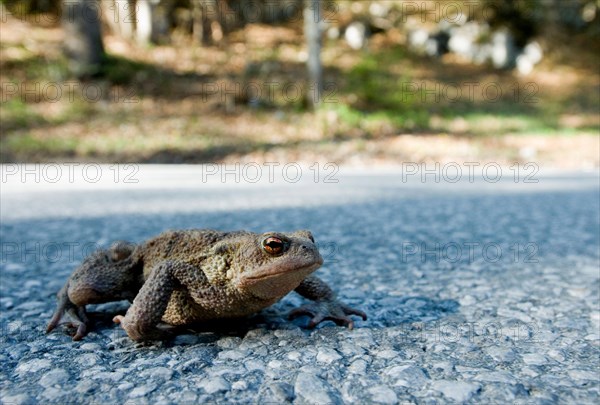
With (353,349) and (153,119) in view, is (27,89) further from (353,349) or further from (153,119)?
(353,349)

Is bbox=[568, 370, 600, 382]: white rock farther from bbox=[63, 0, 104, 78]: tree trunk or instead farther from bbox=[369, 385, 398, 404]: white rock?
bbox=[63, 0, 104, 78]: tree trunk

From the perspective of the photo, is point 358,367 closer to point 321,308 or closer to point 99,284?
point 321,308

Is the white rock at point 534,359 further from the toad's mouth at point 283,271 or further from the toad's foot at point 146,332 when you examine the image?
the toad's foot at point 146,332

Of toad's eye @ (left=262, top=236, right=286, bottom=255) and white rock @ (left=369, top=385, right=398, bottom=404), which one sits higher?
toad's eye @ (left=262, top=236, right=286, bottom=255)

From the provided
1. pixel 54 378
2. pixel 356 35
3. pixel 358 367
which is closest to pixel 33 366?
pixel 54 378

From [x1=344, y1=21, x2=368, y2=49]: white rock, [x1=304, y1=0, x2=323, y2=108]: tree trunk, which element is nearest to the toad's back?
[x1=304, y1=0, x2=323, y2=108]: tree trunk

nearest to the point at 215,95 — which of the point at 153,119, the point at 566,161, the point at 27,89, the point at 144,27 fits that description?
the point at 153,119
